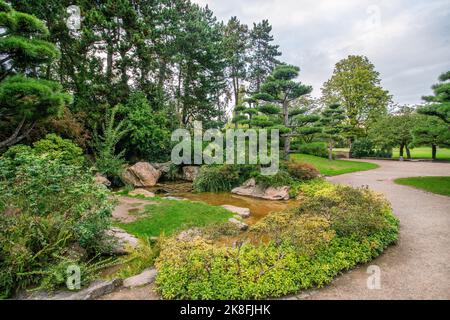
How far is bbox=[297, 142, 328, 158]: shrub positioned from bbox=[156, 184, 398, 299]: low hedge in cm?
1803

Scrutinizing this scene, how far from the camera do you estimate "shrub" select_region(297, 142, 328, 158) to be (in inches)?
834

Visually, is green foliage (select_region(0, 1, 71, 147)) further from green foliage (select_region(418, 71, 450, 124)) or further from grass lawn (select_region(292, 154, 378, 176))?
grass lawn (select_region(292, 154, 378, 176))

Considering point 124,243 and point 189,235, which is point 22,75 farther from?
point 189,235

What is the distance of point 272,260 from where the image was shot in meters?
3.15

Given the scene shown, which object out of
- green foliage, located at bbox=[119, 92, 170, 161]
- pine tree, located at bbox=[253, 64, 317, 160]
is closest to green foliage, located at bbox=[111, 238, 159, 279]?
pine tree, located at bbox=[253, 64, 317, 160]

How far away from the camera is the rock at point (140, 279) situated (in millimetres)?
2990

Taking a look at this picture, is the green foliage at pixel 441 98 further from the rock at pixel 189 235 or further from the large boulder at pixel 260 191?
the rock at pixel 189 235

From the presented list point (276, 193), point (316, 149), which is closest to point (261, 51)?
point (316, 149)

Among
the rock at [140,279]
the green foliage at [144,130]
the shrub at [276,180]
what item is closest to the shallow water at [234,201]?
the shrub at [276,180]

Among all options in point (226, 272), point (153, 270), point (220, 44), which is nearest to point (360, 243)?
point (226, 272)

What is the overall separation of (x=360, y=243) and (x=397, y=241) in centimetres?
103

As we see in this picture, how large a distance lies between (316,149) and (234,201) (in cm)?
1538
